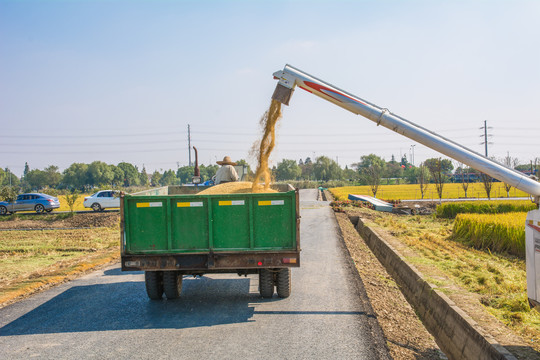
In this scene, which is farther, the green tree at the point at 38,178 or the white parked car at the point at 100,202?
the green tree at the point at 38,178

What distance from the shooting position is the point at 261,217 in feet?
23.4

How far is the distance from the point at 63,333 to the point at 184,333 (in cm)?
176

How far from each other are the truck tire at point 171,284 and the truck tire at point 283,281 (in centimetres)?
185

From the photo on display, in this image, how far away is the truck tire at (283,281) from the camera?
25.4 ft

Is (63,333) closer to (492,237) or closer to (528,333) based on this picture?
(528,333)

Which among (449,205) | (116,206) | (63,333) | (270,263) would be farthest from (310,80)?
(116,206)

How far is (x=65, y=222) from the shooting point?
82.7 ft

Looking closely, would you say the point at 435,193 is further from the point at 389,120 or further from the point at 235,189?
the point at 389,120

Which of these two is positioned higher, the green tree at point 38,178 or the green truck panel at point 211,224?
the green tree at point 38,178

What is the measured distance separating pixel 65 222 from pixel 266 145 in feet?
66.6

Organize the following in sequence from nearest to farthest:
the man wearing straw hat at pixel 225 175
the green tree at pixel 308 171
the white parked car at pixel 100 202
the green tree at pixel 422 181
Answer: the man wearing straw hat at pixel 225 175 < the white parked car at pixel 100 202 < the green tree at pixel 422 181 < the green tree at pixel 308 171

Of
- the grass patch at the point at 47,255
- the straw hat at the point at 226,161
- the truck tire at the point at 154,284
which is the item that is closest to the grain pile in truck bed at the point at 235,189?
the truck tire at the point at 154,284

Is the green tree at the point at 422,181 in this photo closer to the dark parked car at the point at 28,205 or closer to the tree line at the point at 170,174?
the tree line at the point at 170,174

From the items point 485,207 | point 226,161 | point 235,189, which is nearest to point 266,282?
point 235,189
